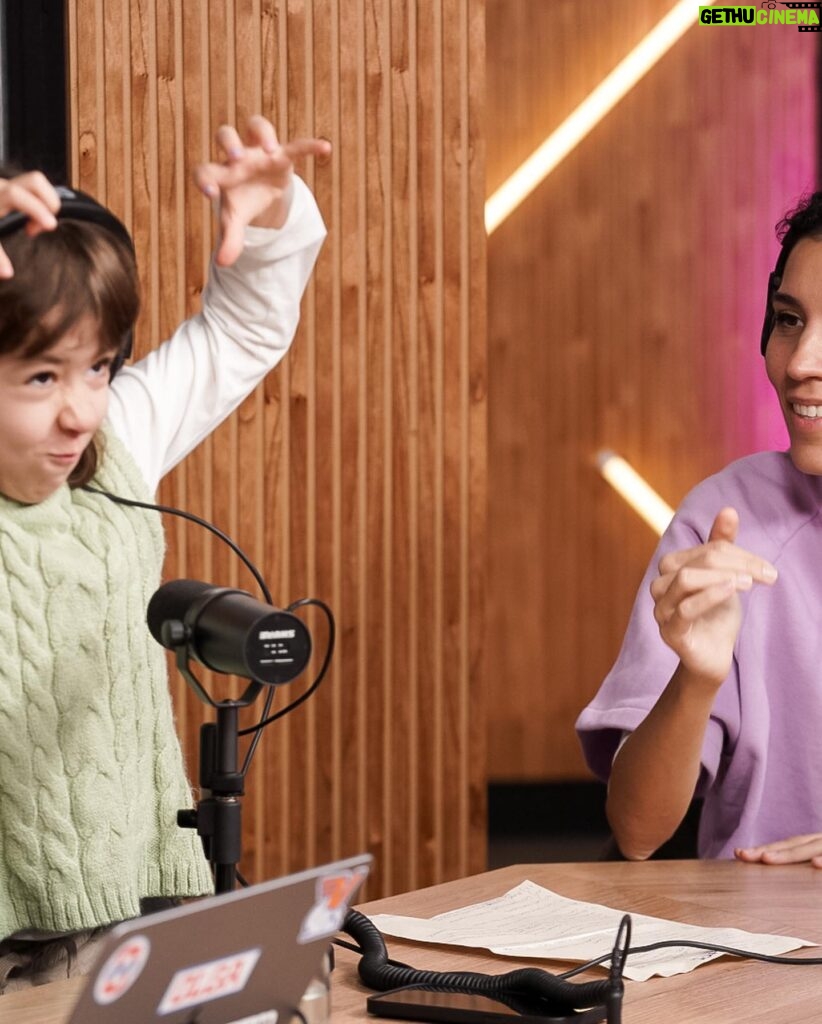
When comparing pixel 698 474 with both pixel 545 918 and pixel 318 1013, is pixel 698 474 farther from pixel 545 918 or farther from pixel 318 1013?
pixel 318 1013

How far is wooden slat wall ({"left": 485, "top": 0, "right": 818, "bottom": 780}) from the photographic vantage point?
157 inches

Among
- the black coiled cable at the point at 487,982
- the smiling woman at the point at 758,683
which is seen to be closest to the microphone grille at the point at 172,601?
the black coiled cable at the point at 487,982

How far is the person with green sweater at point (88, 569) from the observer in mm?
1170

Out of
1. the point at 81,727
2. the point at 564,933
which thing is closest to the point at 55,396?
the point at 81,727

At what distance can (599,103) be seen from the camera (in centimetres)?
397

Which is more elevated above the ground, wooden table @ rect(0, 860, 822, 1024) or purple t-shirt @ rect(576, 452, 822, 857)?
purple t-shirt @ rect(576, 452, 822, 857)

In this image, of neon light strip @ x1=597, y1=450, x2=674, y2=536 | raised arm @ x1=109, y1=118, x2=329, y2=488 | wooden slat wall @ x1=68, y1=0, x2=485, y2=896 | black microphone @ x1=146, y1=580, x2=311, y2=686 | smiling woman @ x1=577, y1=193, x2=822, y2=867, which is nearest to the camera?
black microphone @ x1=146, y1=580, x2=311, y2=686

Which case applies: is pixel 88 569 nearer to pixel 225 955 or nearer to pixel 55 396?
pixel 55 396

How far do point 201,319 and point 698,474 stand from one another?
2.80 m

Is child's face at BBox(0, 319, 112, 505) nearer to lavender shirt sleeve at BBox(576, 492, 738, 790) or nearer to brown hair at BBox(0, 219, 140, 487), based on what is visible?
brown hair at BBox(0, 219, 140, 487)

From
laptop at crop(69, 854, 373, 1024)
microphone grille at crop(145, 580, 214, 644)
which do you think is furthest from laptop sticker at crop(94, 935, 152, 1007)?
microphone grille at crop(145, 580, 214, 644)

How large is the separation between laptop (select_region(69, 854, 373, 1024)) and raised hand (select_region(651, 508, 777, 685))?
62cm

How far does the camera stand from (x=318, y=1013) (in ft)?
3.22

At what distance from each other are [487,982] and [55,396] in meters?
0.60
